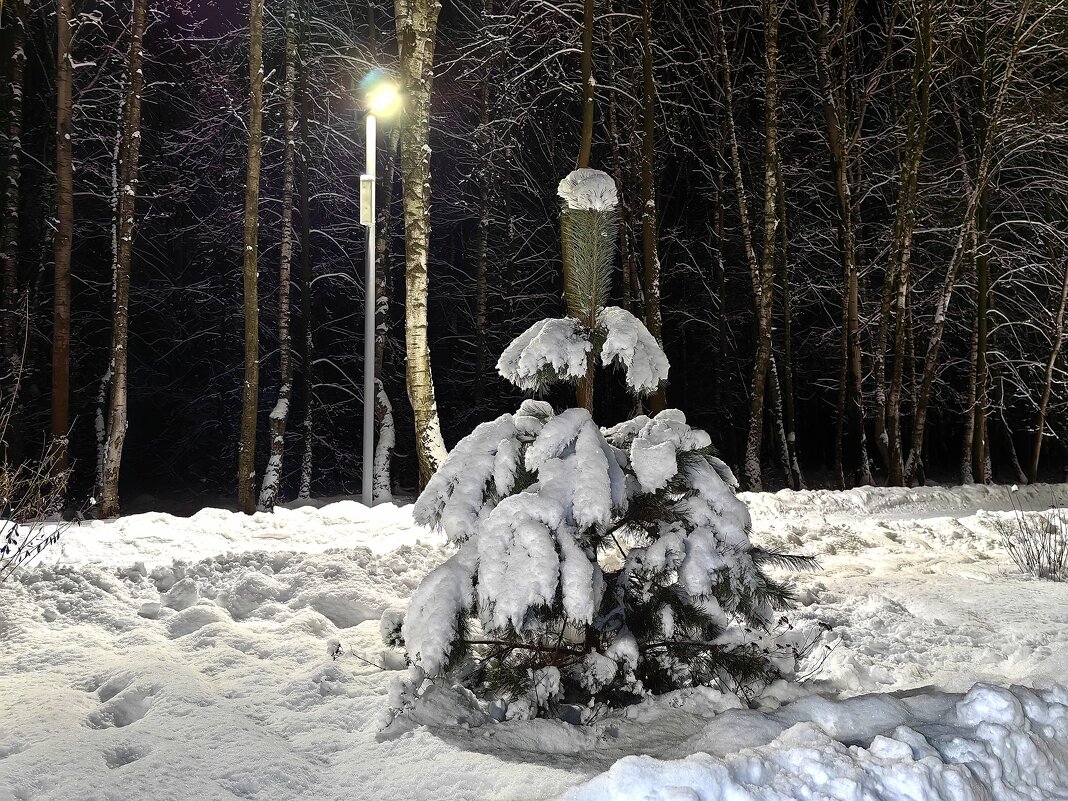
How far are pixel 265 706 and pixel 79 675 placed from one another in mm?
1069

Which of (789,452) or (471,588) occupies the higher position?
(789,452)

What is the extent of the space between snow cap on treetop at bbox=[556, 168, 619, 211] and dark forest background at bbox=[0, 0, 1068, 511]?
9.39 meters

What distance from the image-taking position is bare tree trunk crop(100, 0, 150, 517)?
1145 cm

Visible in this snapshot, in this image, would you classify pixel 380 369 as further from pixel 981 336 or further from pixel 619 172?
pixel 981 336

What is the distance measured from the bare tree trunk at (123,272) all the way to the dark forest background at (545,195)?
0.74 metres

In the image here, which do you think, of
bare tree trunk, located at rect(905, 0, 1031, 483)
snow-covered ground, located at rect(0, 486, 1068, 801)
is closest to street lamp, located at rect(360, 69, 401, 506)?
snow-covered ground, located at rect(0, 486, 1068, 801)

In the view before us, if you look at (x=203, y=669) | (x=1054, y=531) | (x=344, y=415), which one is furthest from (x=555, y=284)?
(x=203, y=669)

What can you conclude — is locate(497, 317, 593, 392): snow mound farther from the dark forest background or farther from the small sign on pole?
the dark forest background

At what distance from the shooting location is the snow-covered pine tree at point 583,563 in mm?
3215

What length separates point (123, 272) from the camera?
481 inches

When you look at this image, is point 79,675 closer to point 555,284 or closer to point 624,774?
point 624,774

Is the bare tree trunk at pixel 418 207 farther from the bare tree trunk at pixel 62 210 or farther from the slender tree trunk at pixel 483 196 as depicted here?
the slender tree trunk at pixel 483 196

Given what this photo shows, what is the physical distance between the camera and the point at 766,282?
14.8m

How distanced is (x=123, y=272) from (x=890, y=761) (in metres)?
12.7
